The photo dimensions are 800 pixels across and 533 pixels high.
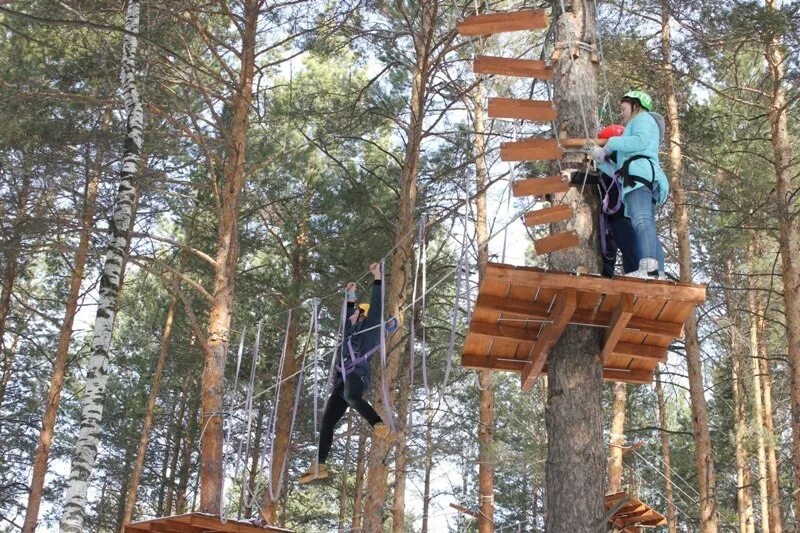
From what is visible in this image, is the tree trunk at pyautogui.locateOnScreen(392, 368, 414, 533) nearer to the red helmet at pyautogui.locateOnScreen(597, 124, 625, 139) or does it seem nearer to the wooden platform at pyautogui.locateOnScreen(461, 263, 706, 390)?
the wooden platform at pyautogui.locateOnScreen(461, 263, 706, 390)

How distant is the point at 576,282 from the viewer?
3.93 meters

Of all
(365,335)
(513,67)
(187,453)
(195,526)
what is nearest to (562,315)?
(513,67)

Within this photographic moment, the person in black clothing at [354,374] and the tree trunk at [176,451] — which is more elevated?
the tree trunk at [176,451]

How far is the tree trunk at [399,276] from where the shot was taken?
8125 mm

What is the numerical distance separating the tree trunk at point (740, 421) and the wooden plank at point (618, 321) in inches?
375

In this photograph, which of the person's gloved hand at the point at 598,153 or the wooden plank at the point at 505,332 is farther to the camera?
the wooden plank at the point at 505,332

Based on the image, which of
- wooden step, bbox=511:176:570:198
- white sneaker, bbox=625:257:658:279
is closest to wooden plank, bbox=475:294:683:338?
white sneaker, bbox=625:257:658:279

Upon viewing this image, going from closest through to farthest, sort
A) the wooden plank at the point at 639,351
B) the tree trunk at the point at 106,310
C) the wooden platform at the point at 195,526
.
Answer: the wooden plank at the point at 639,351
the wooden platform at the point at 195,526
the tree trunk at the point at 106,310

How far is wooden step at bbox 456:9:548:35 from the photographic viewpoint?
14.4 feet

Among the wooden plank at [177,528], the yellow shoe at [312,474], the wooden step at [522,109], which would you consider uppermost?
the wooden step at [522,109]

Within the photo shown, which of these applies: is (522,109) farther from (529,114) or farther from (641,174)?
(641,174)

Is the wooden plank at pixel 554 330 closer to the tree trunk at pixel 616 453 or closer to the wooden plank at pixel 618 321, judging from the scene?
the wooden plank at pixel 618 321

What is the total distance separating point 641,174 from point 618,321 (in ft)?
2.55

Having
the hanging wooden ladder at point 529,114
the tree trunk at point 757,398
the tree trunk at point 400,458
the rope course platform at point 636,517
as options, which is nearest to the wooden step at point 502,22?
the hanging wooden ladder at point 529,114
